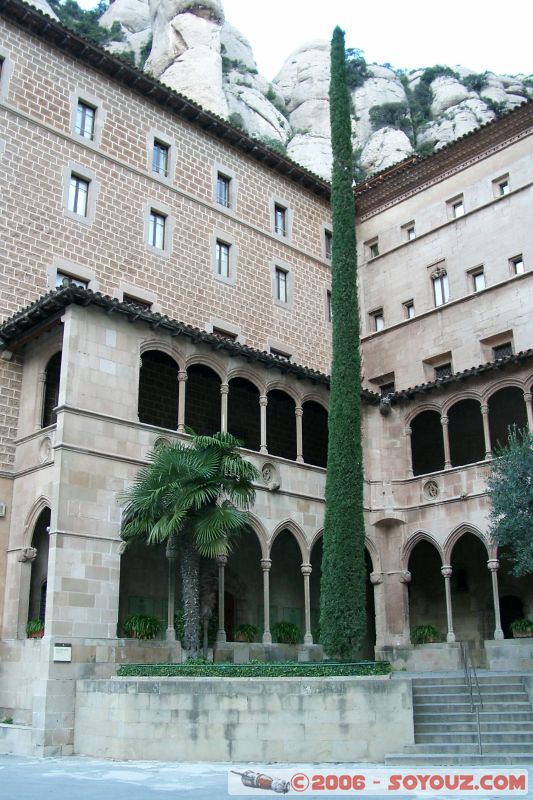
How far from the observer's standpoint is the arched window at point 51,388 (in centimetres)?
2094

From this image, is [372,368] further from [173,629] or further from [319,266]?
[173,629]

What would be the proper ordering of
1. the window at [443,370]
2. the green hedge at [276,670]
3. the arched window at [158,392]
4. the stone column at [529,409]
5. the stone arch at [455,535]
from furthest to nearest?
the window at [443,370], the arched window at [158,392], the stone arch at [455,535], the stone column at [529,409], the green hedge at [276,670]

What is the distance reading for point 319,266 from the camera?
31.9m

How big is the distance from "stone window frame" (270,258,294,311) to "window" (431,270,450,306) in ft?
16.8

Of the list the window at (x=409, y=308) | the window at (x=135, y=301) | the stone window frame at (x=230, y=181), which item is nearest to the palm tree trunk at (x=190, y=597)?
the window at (x=135, y=301)

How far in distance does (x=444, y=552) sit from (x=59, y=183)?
1528cm

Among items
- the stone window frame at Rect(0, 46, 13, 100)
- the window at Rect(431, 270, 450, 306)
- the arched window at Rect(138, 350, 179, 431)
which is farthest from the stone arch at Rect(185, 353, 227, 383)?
the window at Rect(431, 270, 450, 306)

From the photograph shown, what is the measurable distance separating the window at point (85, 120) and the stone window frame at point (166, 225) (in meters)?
2.63

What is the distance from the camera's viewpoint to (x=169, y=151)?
2756 cm

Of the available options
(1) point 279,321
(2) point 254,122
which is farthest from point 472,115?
(1) point 279,321

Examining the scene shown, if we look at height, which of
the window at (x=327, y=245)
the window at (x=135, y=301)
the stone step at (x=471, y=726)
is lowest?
the stone step at (x=471, y=726)

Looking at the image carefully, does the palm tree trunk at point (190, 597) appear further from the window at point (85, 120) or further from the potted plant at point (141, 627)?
the window at point (85, 120)

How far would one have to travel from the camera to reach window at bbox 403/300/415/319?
30.9m

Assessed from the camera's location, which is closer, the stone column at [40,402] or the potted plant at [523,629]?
the stone column at [40,402]
